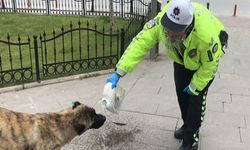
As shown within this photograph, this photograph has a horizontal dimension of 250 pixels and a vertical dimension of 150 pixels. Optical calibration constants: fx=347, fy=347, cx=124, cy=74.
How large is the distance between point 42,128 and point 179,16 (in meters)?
1.80

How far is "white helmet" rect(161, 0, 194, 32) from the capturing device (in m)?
3.13

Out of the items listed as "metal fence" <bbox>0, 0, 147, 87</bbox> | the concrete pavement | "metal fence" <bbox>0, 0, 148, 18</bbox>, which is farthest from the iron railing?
"metal fence" <bbox>0, 0, 148, 18</bbox>

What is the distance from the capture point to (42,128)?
361 centimetres

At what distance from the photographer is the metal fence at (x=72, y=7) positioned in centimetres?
1273

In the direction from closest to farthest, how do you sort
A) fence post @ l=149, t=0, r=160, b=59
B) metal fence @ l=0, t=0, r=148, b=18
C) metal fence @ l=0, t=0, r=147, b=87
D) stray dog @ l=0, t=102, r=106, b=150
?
stray dog @ l=0, t=102, r=106, b=150 → metal fence @ l=0, t=0, r=147, b=87 → fence post @ l=149, t=0, r=160, b=59 → metal fence @ l=0, t=0, r=148, b=18

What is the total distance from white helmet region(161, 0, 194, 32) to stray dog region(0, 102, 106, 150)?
1.41m

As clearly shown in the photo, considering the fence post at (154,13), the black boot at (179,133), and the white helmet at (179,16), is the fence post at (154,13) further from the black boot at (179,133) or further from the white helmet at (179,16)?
the white helmet at (179,16)

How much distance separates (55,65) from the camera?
22.6 feet

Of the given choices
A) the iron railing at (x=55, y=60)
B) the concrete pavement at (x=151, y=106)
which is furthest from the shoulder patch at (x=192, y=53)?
the iron railing at (x=55, y=60)

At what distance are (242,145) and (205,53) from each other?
1858 millimetres

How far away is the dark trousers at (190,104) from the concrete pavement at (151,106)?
1.61 feet

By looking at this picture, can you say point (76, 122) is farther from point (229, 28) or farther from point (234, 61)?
point (229, 28)

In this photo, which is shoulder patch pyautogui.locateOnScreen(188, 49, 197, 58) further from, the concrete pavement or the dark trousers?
the concrete pavement

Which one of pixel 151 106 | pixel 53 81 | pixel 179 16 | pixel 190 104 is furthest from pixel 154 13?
pixel 179 16
